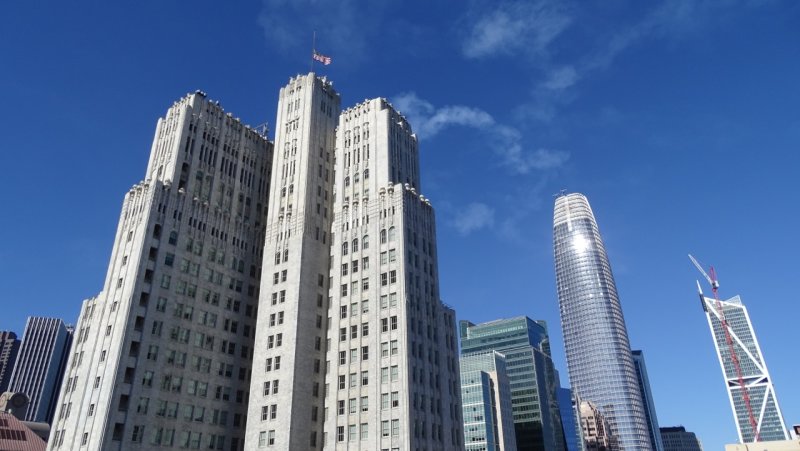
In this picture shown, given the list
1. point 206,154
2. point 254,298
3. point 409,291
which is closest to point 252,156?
point 206,154

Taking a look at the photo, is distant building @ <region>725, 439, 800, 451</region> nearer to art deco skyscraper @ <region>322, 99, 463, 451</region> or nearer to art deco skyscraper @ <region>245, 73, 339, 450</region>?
art deco skyscraper @ <region>322, 99, 463, 451</region>

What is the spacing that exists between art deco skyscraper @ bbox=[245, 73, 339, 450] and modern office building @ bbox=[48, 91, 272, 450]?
23.6ft

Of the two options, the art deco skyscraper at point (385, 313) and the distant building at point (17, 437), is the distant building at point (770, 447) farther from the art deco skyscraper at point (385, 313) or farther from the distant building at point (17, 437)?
the distant building at point (17, 437)

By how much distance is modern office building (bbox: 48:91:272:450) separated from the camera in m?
96.9

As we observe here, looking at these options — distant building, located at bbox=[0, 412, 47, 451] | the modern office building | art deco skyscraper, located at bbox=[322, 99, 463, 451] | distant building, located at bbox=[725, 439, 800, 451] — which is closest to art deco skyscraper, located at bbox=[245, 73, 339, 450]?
art deco skyscraper, located at bbox=[322, 99, 463, 451]

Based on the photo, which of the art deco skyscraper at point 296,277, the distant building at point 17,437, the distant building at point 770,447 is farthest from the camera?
the distant building at point 17,437

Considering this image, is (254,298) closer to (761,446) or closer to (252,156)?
(252,156)

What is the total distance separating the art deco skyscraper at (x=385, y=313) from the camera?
99250mm

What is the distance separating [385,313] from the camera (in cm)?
10769

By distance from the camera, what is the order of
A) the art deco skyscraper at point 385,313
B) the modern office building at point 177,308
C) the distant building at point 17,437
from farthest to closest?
the distant building at point 17,437 < the art deco skyscraper at point 385,313 < the modern office building at point 177,308

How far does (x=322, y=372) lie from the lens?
110 m

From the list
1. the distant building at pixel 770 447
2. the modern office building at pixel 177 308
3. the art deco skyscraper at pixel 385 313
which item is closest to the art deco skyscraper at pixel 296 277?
the art deco skyscraper at pixel 385 313

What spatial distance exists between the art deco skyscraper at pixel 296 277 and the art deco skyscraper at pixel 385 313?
122 inches

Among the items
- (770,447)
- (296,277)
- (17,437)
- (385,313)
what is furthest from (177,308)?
(770,447)
